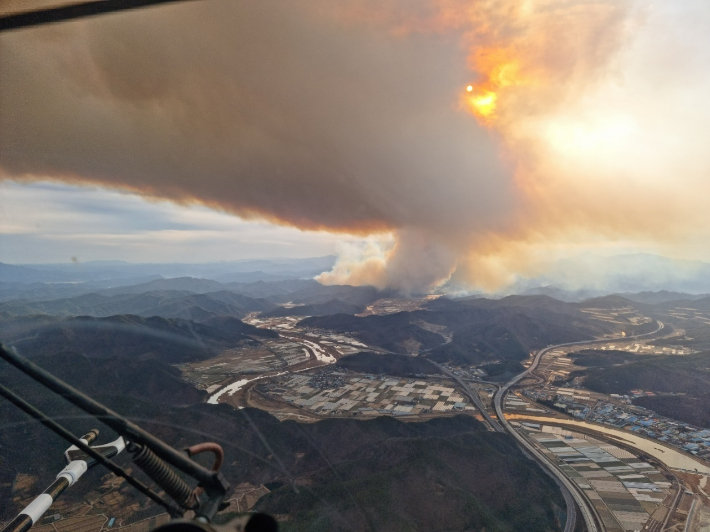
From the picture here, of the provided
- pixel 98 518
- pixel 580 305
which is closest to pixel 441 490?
pixel 98 518

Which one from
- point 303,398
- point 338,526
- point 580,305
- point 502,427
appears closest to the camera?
point 338,526

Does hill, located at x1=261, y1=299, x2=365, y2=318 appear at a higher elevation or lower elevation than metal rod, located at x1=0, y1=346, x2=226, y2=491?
lower

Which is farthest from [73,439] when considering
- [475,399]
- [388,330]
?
[388,330]

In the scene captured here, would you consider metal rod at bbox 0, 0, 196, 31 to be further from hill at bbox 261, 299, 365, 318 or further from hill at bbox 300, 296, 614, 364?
hill at bbox 261, 299, 365, 318

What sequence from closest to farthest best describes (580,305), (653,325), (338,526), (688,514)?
(338,526) → (688,514) → (653,325) → (580,305)

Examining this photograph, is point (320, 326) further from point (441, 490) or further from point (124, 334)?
point (441, 490)

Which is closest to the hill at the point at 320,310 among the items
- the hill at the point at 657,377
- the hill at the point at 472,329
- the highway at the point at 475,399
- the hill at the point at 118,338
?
the hill at the point at 472,329

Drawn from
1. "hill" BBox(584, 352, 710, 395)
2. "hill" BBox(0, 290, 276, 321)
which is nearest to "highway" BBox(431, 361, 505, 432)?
"hill" BBox(584, 352, 710, 395)

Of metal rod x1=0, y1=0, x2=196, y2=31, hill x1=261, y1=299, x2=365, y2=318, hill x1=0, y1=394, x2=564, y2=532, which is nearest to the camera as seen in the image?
metal rod x1=0, y1=0, x2=196, y2=31
